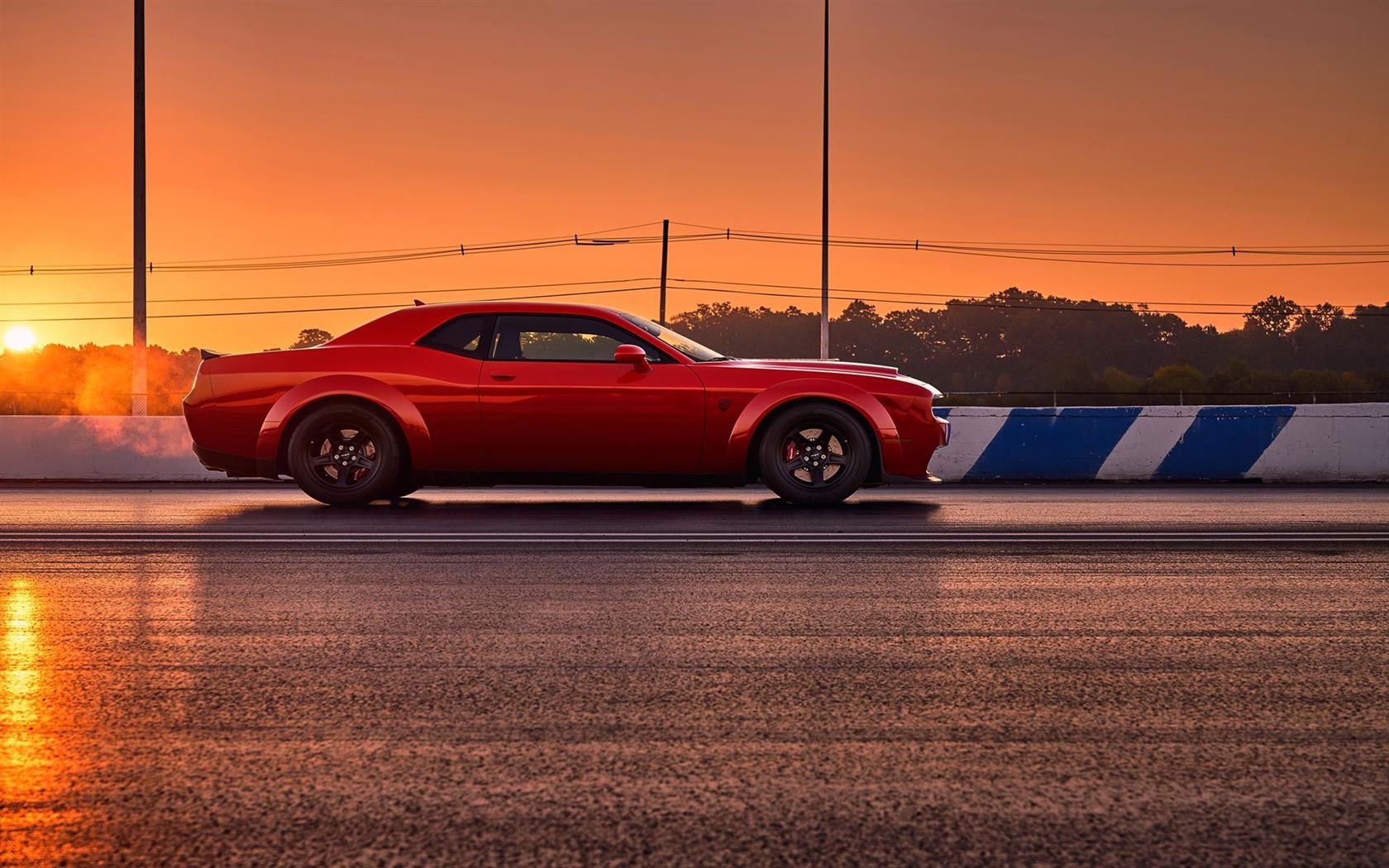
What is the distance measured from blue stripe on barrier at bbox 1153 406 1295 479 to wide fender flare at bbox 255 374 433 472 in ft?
27.3

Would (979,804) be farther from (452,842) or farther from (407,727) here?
(407,727)

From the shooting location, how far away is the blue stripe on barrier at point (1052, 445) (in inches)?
575

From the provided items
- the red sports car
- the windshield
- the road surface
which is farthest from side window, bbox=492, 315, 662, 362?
the road surface

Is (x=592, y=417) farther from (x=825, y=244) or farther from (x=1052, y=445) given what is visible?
(x=825, y=244)

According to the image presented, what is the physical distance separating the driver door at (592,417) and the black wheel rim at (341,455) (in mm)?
1042

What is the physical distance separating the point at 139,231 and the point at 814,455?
1460 centimetres

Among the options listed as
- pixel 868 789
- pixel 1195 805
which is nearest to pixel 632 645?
pixel 868 789

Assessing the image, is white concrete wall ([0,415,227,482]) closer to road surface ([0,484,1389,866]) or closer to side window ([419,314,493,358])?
side window ([419,314,493,358])

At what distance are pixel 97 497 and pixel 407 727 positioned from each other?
933 cm

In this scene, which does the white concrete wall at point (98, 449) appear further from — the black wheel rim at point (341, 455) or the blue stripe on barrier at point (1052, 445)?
the blue stripe on barrier at point (1052, 445)

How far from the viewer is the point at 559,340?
10.6m

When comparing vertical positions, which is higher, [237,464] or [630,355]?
[630,355]

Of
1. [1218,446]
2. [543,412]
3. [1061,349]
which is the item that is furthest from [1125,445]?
[1061,349]

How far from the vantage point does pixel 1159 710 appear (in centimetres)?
390
